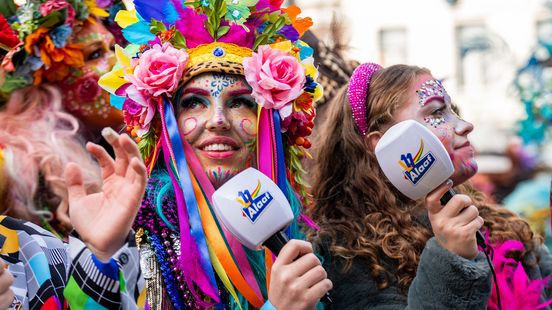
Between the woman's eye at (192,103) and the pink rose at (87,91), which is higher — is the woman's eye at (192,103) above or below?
above

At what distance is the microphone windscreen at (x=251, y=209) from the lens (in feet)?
7.91

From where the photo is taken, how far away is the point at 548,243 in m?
5.85

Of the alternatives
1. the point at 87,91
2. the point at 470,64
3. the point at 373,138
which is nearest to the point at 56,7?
the point at 87,91

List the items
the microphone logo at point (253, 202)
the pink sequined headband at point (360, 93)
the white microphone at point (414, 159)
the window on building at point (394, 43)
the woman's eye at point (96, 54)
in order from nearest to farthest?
the microphone logo at point (253, 202) < the white microphone at point (414, 159) < the pink sequined headband at point (360, 93) < the woman's eye at point (96, 54) < the window on building at point (394, 43)

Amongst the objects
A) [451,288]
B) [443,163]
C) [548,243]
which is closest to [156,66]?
[443,163]

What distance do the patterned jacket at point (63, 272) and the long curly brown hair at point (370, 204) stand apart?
89cm

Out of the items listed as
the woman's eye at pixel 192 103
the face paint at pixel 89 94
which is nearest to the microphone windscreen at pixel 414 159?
the woman's eye at pixel 192 103

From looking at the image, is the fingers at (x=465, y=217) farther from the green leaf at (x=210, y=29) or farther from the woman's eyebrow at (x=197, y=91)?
the green leaf at (x=210, y=29)

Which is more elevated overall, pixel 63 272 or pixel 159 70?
pixel 159 70

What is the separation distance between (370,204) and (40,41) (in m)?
1.78

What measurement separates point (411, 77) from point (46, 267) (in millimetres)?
1381

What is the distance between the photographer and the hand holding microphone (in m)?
2.42

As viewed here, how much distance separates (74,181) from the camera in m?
2.33

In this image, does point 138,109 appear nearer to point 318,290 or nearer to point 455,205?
point 318,290
